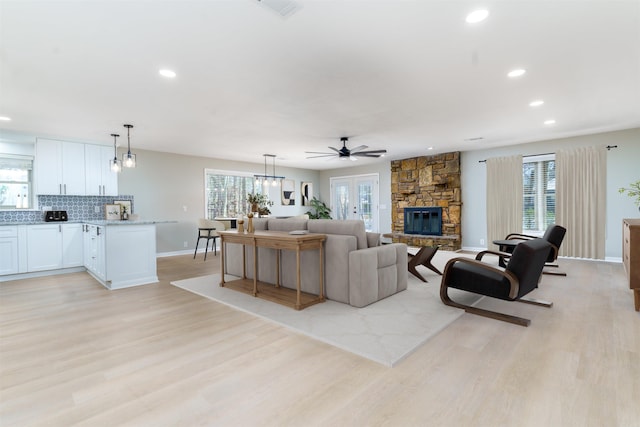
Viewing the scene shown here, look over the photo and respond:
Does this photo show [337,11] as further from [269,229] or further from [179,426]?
[269,229]

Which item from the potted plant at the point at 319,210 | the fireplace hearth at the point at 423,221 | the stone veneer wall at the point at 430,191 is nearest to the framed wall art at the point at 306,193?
the potted plant at the point at 319,210

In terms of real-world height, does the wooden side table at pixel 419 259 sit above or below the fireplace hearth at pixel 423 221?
below

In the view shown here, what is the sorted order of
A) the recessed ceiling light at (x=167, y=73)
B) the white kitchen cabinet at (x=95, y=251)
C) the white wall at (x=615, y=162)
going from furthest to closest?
the white wall at (x=615, y=162)
the white kitchen cabinet at (x=95, y=251)
the recessed ceiling light at (x=167, y=73)

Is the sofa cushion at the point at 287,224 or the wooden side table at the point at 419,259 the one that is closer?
the sofa cushion at the point at 287,224

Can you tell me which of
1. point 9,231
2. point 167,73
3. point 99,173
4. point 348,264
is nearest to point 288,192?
point 99,173

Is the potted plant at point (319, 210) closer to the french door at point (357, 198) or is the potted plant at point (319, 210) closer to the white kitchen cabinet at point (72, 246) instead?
the french door at point (357, 198)

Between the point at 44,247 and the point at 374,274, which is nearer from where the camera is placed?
the point at 374,274

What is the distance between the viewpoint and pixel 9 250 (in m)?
5.01

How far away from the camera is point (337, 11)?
215 centimetres

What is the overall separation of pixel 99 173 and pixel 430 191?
25.2ft

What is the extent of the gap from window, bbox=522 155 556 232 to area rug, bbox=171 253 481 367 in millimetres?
4159

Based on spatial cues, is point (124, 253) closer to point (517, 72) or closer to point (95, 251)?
point (95, 251)

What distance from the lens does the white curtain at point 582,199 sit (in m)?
5.96

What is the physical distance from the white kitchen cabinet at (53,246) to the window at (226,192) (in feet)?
9.79
